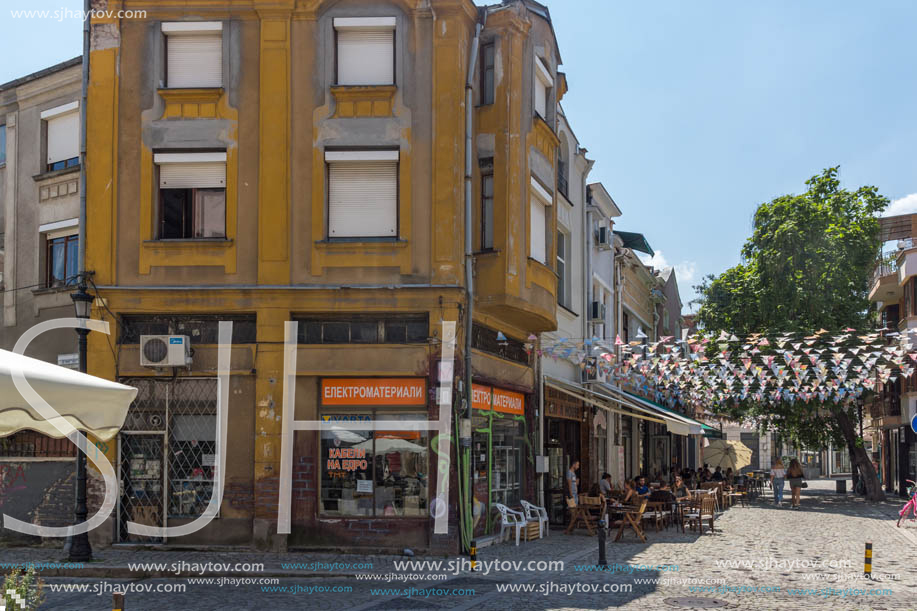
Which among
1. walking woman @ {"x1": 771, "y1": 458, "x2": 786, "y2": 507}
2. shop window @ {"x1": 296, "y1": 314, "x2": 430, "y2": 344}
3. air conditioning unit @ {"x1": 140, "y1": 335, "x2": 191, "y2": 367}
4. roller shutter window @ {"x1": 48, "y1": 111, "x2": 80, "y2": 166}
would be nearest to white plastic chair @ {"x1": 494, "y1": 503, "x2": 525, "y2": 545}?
shop window @ {"x1": 296, "y1": 314, "x2": 430, "y2": 344}

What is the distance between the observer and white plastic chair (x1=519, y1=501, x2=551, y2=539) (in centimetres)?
1992

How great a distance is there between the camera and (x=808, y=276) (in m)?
34.2

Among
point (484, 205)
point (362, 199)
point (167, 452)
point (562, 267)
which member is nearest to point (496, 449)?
point (484, 205)

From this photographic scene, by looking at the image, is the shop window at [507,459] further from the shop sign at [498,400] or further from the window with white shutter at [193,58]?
the window with white shutter at [193,58]

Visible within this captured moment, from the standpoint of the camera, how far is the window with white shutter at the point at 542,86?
66.5 ft

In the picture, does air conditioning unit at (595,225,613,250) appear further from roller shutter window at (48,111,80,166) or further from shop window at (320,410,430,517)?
roller shutter window at (48,111,80,166)

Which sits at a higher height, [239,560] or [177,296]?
[177,296]

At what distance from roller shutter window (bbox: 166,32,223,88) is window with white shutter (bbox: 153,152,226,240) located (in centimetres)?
142

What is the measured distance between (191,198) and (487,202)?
213 inches

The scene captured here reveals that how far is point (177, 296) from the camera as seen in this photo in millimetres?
17281

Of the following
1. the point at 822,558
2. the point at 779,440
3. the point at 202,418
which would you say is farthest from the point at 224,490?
the point at 779,440

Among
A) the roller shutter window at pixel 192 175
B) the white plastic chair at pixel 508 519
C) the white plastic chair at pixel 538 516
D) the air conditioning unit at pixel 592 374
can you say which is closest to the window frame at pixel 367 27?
the roller shutter window at pixel 192 175

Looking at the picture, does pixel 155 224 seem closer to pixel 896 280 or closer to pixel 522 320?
pixel 522 320

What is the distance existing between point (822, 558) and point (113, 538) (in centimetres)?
1230
